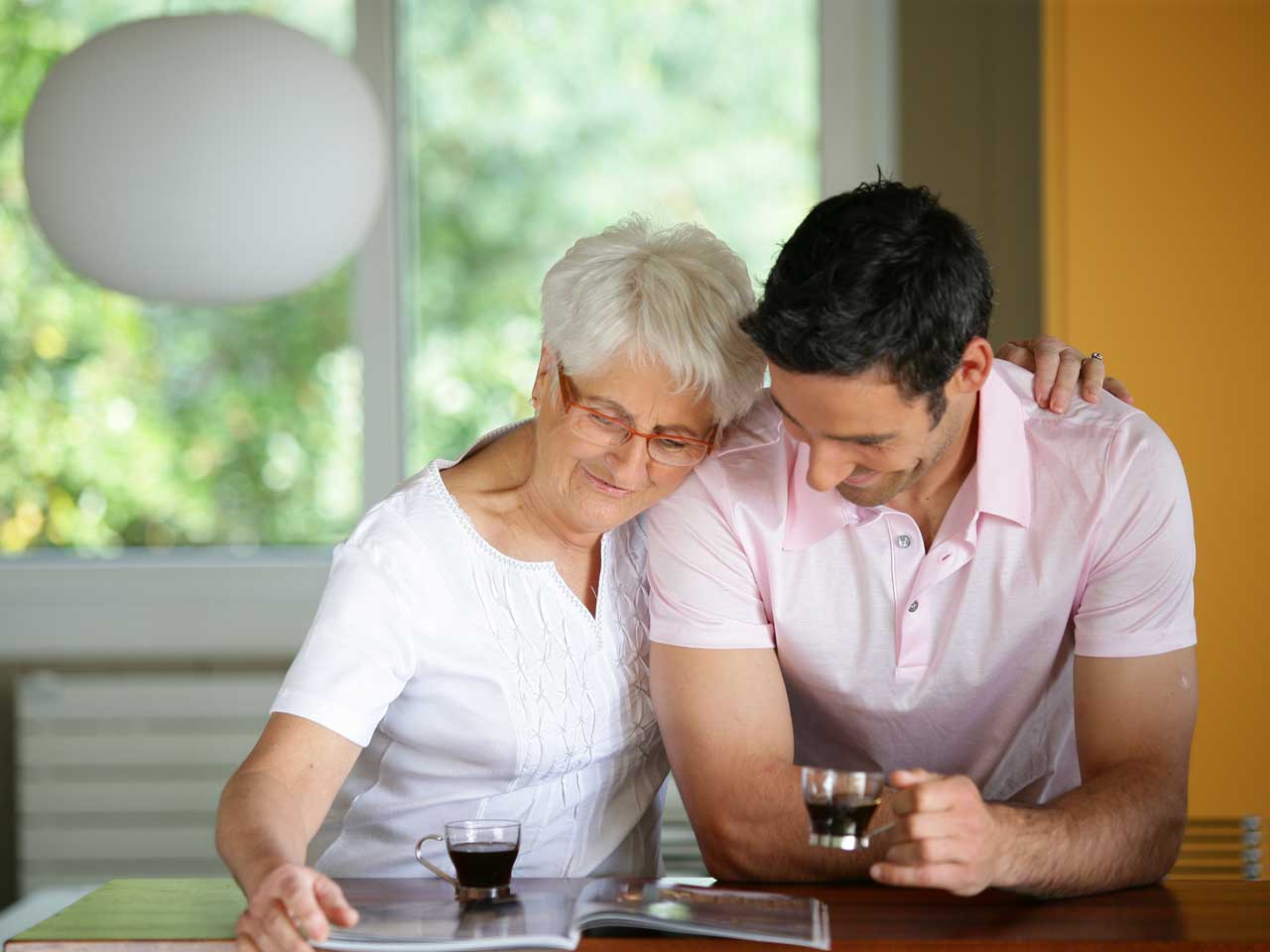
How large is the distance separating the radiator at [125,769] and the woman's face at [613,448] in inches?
103

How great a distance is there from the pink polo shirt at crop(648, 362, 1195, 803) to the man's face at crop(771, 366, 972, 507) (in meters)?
0.11

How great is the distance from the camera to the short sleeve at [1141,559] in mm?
1910

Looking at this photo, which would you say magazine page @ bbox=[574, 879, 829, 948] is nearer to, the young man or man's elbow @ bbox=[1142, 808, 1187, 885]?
the young man

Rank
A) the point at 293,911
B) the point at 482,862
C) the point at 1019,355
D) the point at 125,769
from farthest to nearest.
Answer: the point at 125,769 < the point at 1019,355 < the point at 482,862 < the point at 293,911

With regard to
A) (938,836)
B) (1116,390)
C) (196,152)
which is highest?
(196,152)

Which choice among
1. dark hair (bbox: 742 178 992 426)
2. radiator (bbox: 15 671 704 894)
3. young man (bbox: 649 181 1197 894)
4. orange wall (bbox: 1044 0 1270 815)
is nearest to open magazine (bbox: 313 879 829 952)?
young man (bbox: 649 181 1197 894)

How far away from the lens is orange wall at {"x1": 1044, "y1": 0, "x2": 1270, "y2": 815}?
3.20 m

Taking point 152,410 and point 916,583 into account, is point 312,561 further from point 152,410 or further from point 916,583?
point 916,583

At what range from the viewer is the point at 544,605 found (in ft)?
6.77

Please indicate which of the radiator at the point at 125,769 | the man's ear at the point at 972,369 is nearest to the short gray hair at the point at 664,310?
the man's ear at the point at 972,369

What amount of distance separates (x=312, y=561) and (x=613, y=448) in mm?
2877

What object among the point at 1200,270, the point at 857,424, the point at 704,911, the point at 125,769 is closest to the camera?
the point at 704,911

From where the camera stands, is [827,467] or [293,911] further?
[827,467]

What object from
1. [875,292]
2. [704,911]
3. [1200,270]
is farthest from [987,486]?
[1200,270]
